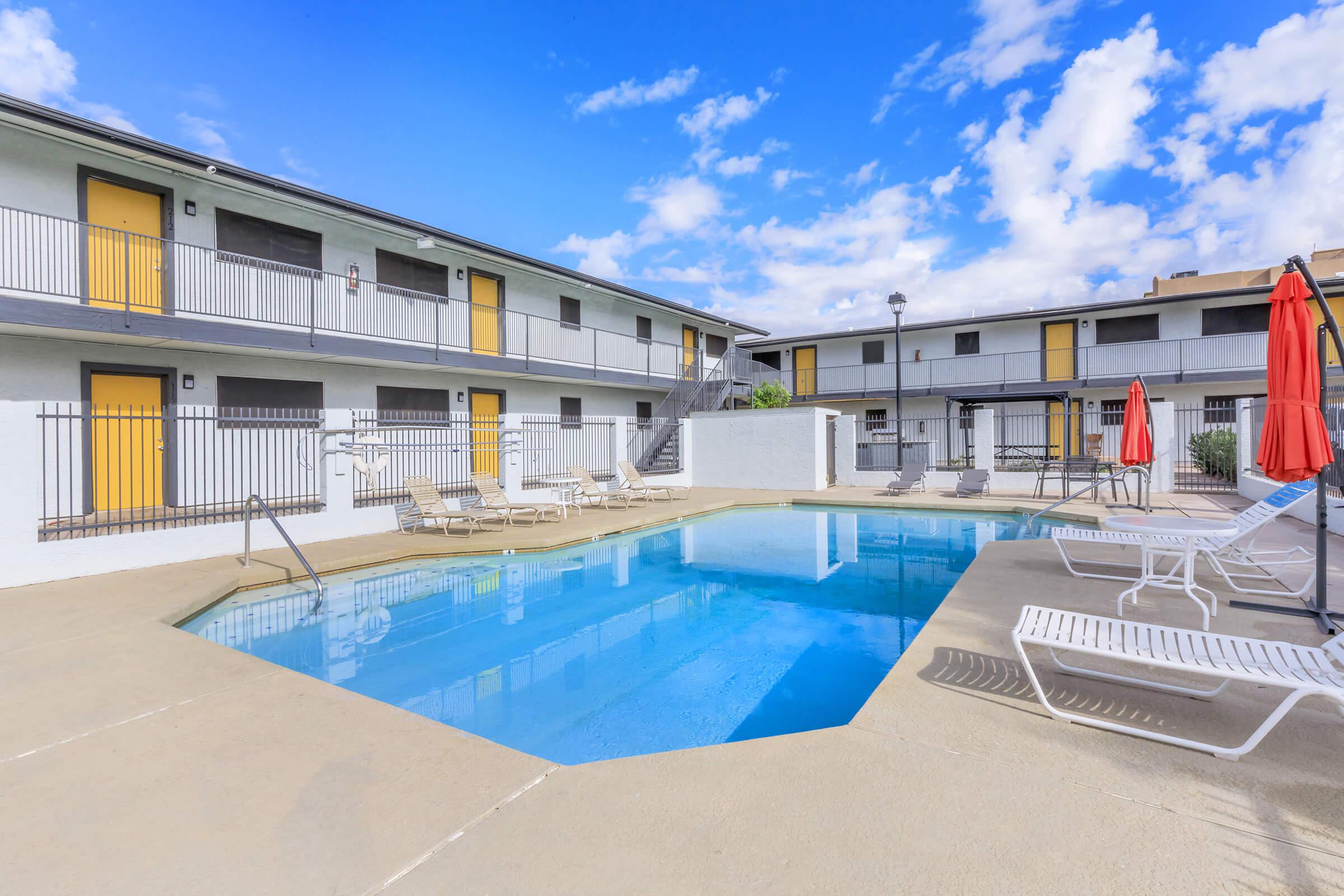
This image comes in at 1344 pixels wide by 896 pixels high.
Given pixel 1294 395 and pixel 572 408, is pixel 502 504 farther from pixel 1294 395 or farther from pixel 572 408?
pixel 1294 395

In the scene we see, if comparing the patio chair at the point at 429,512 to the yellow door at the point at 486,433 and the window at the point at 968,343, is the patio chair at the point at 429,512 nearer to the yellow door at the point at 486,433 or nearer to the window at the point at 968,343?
the yellow door at the point at 486,433

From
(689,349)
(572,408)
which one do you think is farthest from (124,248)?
(689,349)

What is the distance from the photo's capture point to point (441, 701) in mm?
4277

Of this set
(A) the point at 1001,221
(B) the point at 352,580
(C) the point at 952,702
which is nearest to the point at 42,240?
(B) the point at 352,580

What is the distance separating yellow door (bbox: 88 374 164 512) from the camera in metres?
9.62

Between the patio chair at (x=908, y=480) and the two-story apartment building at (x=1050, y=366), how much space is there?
1130 mm

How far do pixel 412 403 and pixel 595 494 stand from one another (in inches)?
197

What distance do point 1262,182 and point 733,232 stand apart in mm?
23863

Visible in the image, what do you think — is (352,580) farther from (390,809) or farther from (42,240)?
(42,240)

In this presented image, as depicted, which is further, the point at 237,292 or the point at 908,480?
the point at 908,480

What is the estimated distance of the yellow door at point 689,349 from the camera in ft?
71.7

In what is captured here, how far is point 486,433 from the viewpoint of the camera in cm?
1462

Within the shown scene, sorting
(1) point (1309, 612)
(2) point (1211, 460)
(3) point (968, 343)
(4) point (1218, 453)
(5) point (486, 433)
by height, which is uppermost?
(3) point (968, 343)

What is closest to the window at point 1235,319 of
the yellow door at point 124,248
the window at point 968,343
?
the window at point 968,343
